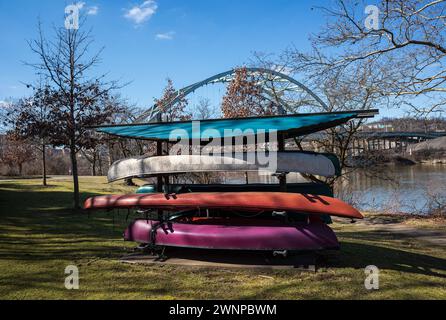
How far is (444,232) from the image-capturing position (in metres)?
11.5

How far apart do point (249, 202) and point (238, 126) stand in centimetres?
143

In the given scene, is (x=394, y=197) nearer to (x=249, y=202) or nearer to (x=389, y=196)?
(x=389, y=196)

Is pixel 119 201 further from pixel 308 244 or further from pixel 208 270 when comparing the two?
pixel 308 244

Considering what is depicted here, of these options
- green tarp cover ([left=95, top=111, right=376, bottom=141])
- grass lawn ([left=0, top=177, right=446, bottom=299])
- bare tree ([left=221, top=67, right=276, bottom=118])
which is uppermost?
bare tree ([left=221, top=67, right=276, bottom=118])

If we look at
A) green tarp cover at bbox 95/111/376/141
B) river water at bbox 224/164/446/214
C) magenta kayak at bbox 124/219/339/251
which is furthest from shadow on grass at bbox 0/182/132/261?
river water at bbox 224/164/446/214

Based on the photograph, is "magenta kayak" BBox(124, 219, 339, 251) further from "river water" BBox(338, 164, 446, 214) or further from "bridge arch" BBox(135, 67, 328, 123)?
"river water" BBox(338, 164, 446, 214)

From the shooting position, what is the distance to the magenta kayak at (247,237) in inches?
232

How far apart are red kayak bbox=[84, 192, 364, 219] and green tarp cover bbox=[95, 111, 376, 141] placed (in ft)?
3.47

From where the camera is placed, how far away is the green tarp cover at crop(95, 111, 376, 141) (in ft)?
21.1

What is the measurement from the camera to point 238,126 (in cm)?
675

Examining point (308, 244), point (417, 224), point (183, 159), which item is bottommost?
point (417, 224)

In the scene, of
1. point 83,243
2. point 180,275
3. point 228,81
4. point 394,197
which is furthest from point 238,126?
point 228,81
